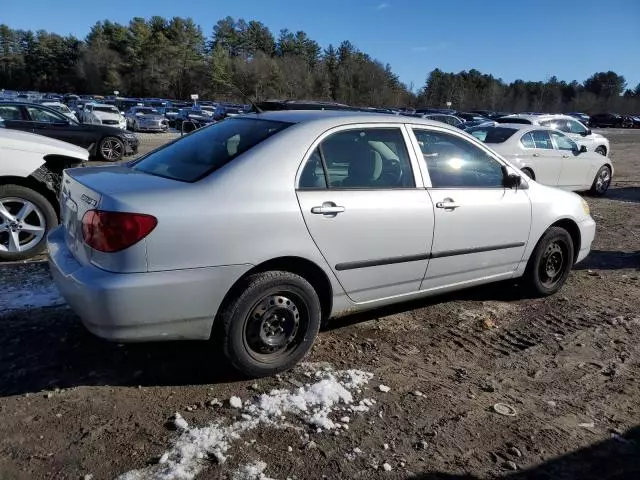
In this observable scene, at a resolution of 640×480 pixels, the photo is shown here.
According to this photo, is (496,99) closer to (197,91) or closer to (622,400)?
(197,91)

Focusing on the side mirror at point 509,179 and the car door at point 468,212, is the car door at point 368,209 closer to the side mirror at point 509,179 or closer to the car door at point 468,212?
the car door at point 468,212

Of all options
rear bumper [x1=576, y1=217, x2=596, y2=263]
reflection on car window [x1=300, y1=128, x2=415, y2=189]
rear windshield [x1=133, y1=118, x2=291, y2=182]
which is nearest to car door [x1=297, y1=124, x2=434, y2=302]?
reflection on car window [x1=300, y1=128, x2=415, y2=189]

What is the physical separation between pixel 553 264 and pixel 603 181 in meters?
8.61

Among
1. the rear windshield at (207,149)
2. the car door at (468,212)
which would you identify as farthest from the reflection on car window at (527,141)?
the rear windshield at (207,149)

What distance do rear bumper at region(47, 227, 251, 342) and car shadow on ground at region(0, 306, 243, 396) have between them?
32 cm

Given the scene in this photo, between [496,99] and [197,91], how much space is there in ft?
182

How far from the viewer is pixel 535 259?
4902 millimetres

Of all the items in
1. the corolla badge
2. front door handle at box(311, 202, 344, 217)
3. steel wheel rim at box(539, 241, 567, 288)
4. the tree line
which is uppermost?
the tree line

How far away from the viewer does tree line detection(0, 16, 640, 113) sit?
96688mm

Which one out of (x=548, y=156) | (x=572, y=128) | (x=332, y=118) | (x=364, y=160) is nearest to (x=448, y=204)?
(x=364, y=160)

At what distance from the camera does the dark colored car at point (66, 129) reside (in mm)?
13367

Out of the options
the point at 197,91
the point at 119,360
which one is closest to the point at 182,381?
the point at 119,360

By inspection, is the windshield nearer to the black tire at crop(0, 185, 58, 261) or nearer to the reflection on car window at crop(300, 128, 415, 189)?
the black tire at crop(0, 185, 58, 261)

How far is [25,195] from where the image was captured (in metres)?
5.27
